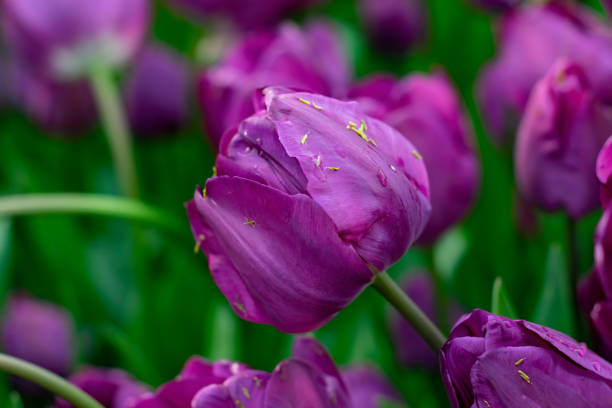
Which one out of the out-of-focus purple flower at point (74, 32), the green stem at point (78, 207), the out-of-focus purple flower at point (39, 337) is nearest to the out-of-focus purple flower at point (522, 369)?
the green stem at point (78, 207)

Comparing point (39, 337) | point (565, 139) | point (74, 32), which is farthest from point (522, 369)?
point (74, 32)

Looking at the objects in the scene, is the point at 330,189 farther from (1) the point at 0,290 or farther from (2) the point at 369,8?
(2) the point at 369,8

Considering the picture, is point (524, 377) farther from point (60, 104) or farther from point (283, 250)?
point (60, 104)

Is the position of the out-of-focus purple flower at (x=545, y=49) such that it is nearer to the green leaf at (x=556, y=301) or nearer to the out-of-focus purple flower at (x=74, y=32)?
the green leaf at (x=556, y=301)

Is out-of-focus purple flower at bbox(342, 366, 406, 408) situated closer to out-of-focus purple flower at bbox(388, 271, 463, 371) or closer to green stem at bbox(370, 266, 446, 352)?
out-of-focus purple flower at bbox(388, 271, 463, 371)

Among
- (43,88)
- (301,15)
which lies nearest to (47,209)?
(43,88)

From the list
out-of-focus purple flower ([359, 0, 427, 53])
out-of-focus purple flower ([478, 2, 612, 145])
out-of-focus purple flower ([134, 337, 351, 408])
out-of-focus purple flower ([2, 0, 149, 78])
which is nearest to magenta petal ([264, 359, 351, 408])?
out-of-focus purple flower ([134, 337, 351, 408])

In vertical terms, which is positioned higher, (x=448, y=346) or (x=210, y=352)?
(x=448, y=346)

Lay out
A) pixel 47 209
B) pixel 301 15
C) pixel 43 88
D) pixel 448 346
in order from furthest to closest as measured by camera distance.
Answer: pixel 301 15 → pixel 43 88 → pixel 47 209 → pixel 448 346
